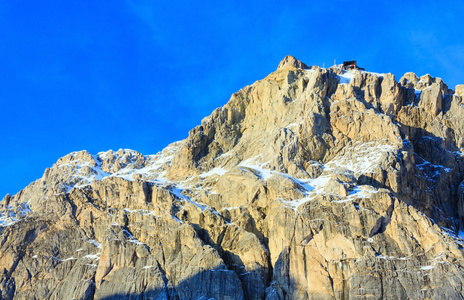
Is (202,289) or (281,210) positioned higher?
(281,210)

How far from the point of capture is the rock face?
407 feet

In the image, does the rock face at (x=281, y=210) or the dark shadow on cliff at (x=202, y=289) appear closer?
the rock face at (x=281, y=210)

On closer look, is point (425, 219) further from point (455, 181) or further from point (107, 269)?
point (107, 269)

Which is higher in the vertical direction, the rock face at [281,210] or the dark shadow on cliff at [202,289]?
the rock face at [281,210]

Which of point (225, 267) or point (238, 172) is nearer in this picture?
point (225, 267)

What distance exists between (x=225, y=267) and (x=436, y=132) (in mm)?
83638

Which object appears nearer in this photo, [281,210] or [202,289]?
[202,289]

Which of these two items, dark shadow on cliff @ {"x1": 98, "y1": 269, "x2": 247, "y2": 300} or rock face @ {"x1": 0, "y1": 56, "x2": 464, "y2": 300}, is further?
dark shadow on cliff @ {"x1": 98, "y1": 269, "x2": 247, "y2": 300}

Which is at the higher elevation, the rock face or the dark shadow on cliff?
the rock face

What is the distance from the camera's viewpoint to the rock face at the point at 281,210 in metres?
124

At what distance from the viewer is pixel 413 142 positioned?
563 feet

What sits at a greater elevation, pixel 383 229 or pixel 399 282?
pixel 383 229

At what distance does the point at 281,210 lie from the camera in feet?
446

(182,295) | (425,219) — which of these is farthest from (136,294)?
(425,219)
